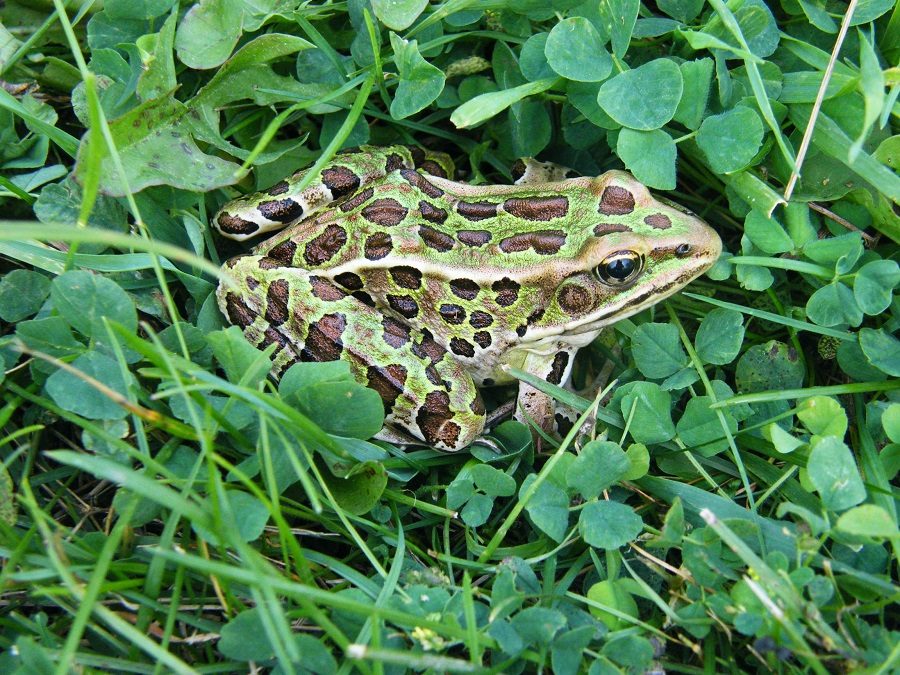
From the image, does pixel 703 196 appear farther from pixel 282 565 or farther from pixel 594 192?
pixel 282 565

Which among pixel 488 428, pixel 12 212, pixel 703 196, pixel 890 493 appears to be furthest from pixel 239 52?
pixel 890 493

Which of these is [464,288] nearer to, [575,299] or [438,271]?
[438,271]

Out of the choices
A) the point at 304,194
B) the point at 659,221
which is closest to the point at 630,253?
the point at 659,221

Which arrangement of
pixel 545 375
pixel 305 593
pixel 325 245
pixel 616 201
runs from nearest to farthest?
pixel 305 593, pixel 616 201, pixel 325 245, pixel 545 375

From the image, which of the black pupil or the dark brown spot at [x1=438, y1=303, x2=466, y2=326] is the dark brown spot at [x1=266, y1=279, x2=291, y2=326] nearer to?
the dark brown spot at [x1=438, y1=303, x2=466, y2=326]

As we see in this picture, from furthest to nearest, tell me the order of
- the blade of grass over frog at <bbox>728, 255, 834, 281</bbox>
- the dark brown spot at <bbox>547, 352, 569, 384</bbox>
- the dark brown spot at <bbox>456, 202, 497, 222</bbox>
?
1. the dark brown spot at <bbox>547, 352, 569, 384</bbox>
2. the dark brown spot at <bbox>456, 202, 497, 222</bbox>
3. the blade of grass over frog at <bbox>728, 255, 834, 281</bbox>

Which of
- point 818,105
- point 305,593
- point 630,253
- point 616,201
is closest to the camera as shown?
point 305,593

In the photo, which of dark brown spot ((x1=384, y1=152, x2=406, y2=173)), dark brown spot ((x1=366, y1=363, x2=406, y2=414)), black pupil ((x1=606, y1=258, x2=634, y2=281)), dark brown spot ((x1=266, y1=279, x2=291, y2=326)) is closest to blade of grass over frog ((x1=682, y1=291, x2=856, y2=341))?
black pupil ((x1=606, y1=258, x2=634, y2=281))
